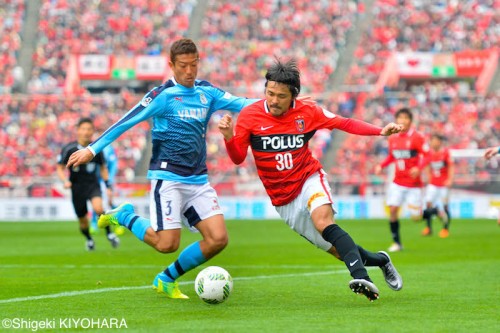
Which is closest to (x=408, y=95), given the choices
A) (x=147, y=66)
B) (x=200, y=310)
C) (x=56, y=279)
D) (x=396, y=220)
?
(x=147, y=66)

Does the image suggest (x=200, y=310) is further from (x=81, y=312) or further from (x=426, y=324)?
(x=426, y=324)

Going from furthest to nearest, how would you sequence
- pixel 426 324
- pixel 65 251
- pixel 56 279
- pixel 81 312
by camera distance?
1. pixel 65 251
2. pixel 56 279
3. pixel 81 312
4. pixel 426 324

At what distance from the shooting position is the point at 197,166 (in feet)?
30.7

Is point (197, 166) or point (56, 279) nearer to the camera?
point (197, 166)

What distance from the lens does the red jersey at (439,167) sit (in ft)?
76.7

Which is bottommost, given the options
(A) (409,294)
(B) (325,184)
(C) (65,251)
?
(C) (65,251)

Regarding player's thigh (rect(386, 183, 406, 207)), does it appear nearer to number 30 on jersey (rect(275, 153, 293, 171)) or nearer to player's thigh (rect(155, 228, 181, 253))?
player's thigh (rect(155, 228, 181, 253))

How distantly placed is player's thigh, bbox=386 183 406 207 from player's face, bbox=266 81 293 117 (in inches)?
342

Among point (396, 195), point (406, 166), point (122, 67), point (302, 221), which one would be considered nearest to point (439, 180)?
point (406, 166)

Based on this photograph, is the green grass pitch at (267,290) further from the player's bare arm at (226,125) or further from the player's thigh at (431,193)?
the player's thigh at (431,193)

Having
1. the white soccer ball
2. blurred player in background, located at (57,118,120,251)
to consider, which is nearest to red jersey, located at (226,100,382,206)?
blurred player in background, located at (57,118,120,251)

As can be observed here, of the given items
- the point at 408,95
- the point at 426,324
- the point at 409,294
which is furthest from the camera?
the point at 408,95

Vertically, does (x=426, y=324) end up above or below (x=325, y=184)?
below

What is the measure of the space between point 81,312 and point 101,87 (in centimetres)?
3455
